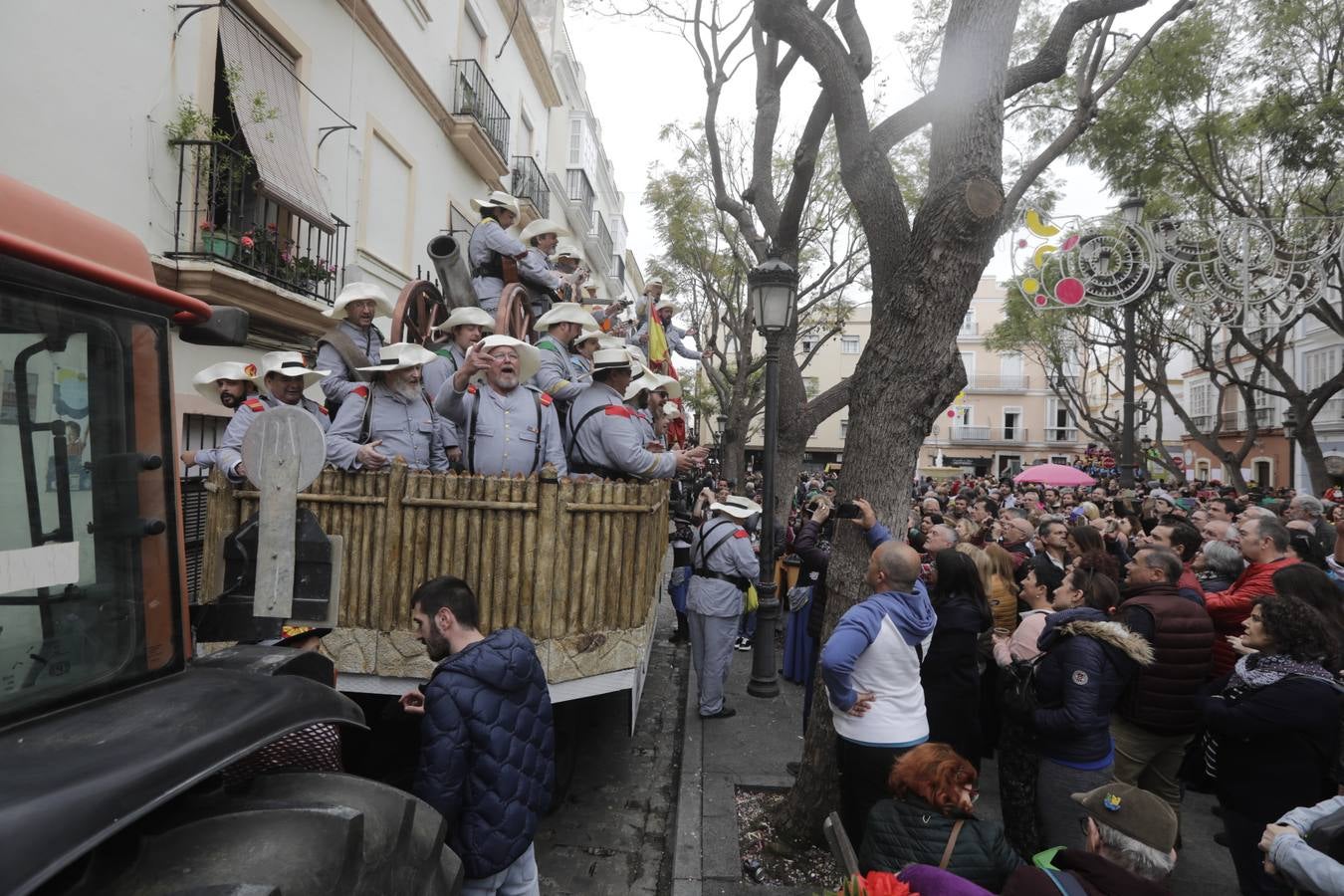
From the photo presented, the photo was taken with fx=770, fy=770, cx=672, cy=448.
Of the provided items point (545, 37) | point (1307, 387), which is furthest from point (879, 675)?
point (1307, 387)

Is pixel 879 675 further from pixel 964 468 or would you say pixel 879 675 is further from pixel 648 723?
pixel 964 468

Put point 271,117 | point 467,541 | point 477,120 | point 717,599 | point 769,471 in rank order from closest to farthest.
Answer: point 467,541 < point 717,599 < point 769,471 < point 271,117 < point 477,120

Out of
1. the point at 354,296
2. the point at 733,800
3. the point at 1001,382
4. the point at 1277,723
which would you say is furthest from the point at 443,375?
the point at 1001,382

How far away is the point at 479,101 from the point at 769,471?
11069 mm

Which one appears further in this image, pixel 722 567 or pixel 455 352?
pixel 722 567

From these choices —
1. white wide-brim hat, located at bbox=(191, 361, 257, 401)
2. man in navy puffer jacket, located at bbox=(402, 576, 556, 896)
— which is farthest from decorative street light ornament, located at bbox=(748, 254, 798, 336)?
man in navy puffer jacket, located at bbox=(402, 576, 556, 896)

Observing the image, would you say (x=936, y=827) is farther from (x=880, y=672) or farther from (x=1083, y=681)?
(x=1083, y=681)

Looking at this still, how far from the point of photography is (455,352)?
5.92m

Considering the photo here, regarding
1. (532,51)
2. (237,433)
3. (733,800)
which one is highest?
(532,51)

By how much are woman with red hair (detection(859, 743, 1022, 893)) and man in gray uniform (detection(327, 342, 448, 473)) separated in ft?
10.2

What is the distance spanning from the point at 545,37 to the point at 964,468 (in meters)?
42.6

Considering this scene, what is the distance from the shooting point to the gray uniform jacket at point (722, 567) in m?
6.42

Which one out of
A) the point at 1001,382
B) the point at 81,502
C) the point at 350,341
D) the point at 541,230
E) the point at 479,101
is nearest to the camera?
the point at 81,502

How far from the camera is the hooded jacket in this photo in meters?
3.53
